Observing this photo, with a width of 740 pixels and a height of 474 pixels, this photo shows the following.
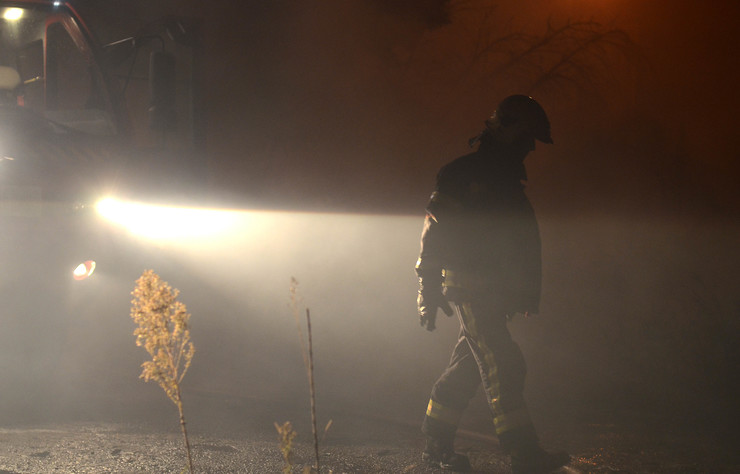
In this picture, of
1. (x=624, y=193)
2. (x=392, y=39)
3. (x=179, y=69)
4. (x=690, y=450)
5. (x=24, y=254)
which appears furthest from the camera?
(x=392, y=39)

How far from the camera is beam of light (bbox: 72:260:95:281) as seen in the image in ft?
15.2

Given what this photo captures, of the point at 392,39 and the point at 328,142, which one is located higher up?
the point at 392,39

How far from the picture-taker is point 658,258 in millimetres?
6012

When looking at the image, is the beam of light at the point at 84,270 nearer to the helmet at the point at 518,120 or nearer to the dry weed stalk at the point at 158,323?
the dry weed stalk at the point at 158,323

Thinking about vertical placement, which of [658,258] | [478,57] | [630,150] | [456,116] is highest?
[478,57]

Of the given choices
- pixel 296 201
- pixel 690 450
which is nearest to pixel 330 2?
pixel 296 201

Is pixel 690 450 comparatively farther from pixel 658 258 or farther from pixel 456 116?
pixel 456 116

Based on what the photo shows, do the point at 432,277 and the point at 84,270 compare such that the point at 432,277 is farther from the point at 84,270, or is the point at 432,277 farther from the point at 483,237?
the point at 84,270

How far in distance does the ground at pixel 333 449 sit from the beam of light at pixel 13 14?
308cm

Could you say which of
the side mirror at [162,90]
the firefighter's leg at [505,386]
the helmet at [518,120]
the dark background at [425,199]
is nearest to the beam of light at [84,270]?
the dark background at [425,199]

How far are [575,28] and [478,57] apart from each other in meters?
0.99

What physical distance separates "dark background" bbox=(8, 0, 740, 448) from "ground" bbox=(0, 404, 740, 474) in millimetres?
558

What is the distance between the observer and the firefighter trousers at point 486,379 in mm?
3223

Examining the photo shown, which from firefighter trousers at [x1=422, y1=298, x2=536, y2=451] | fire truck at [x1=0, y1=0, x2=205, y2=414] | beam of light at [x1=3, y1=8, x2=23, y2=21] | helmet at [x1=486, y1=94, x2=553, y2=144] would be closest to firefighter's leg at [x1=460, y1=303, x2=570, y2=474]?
firefighter trousers at [x1=422, y1=298, x2=536, y2=451]
